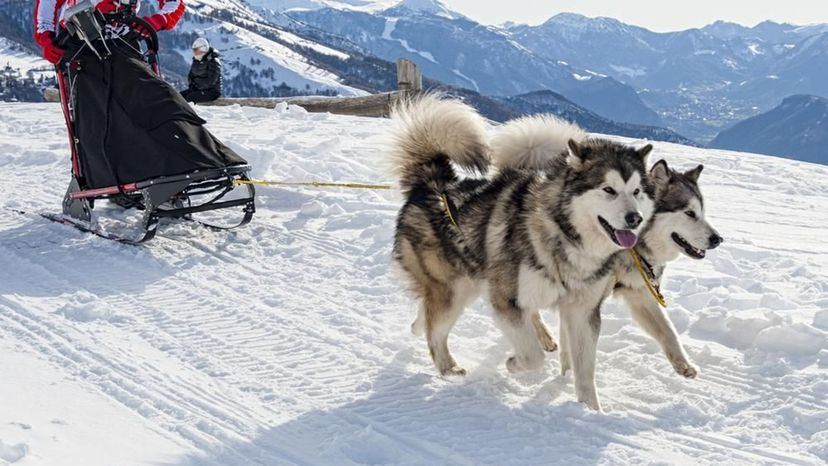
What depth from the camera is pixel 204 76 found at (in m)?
11.3

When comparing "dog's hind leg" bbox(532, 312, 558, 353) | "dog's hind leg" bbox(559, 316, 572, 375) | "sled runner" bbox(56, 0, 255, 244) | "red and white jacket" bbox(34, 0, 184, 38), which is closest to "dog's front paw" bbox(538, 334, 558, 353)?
"dog's hind leg" bbox(532, 312, 558, 353)

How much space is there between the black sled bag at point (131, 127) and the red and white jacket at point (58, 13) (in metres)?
0.36

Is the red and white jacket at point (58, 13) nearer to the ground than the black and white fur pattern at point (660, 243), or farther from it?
farther from it

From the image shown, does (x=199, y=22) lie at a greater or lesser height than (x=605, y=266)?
lesser

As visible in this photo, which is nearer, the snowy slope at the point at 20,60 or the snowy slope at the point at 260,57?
the snowy slope at the point at 20,60

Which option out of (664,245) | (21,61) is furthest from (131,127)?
(21,61)

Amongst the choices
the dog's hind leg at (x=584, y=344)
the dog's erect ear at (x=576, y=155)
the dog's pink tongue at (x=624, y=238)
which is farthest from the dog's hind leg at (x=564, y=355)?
the dog's erect ear at (x=576, y=155)

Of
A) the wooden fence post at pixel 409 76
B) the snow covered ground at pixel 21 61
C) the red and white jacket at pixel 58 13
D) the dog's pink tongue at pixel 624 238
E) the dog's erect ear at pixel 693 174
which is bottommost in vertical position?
the snow covered ground at pixel 21 61

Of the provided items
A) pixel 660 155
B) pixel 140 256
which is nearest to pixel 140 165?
pixel 140 256

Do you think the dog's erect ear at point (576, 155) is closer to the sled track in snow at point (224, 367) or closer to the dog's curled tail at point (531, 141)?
the dog's curled tail at point (531, 141)

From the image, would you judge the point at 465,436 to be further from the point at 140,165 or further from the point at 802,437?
the point at 140,165

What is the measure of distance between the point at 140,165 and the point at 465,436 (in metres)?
3.46

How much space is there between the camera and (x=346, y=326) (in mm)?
4387

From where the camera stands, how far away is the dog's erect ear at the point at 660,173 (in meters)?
4.12
